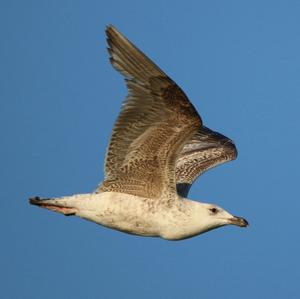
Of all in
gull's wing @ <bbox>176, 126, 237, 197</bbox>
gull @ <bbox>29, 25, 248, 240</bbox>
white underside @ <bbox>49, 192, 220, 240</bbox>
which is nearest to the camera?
gull @ <bbox>29, 25, 248, 240</bbox>

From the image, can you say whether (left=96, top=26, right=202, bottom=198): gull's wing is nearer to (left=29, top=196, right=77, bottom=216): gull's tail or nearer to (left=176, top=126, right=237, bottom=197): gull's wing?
(left=29, top=196, right=77, bottom=216): gull's tail

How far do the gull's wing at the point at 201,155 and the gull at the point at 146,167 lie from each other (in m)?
1.71

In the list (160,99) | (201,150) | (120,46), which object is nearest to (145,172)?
(160,99)

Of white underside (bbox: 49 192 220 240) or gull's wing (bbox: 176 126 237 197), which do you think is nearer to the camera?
white underside (bbox: 49 192 220 240)

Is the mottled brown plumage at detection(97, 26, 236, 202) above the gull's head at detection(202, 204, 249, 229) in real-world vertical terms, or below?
above

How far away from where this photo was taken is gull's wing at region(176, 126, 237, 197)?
52.8 ft

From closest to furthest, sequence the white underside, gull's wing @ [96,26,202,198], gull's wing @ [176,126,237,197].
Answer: gull's wing @ [96,26,202,198], the white underside, gull's wing @ [176,126,237,197]

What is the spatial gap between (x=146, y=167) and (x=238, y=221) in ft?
5.72

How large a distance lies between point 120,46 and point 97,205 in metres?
2.74

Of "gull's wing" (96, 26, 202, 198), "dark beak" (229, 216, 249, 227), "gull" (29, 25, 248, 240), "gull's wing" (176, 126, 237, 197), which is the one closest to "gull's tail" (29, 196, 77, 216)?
"gull" (29, 25, 248, 240)

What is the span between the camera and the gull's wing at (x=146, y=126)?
41.2 feet

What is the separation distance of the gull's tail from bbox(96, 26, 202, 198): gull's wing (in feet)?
2.79

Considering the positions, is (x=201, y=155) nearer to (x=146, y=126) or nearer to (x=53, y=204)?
(x=53, y=204)

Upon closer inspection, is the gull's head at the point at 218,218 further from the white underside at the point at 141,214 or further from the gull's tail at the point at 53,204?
the gull's tail at the point at 53,204
